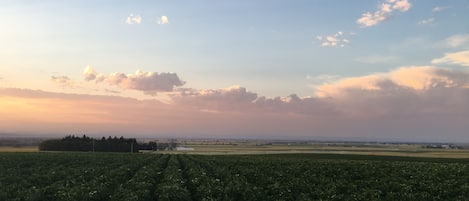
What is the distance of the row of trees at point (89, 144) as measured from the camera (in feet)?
460

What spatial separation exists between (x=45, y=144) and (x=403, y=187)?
132 m

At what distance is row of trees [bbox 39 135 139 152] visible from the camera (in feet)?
460

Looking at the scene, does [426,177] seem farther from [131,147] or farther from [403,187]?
[131,147]

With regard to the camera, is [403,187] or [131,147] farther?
[131,147]

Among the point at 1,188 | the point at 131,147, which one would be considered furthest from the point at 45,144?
the point at 1,188

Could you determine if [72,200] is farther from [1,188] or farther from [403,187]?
[403,187]

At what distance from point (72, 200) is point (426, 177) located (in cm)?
2751

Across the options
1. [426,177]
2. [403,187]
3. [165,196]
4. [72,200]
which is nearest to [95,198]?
[72,200]

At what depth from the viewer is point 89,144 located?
468 feet

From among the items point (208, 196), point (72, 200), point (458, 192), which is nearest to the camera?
point (72, 200)

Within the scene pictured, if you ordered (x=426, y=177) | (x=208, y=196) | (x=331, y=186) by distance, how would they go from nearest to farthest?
(x=208, y=196) < (x=331, y=186) < (x=426, y=177)

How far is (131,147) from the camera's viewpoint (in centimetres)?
14438

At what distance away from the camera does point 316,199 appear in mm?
23797

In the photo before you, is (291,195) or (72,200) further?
(291,195)
